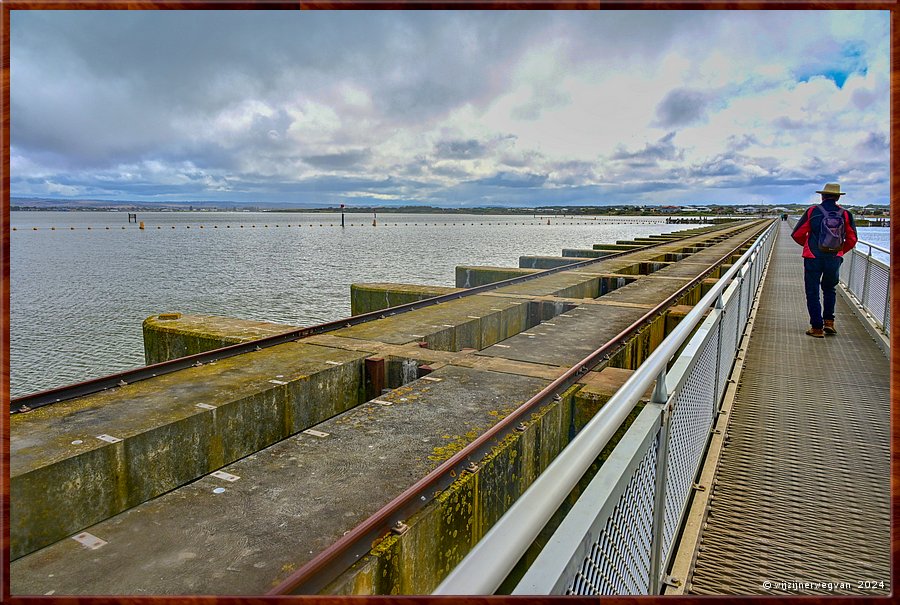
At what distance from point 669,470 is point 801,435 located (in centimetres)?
270

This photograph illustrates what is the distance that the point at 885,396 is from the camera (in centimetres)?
582

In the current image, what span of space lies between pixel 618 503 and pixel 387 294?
10.7m

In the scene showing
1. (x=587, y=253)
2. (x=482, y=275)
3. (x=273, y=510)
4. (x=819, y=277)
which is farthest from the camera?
(x=587, y=253)

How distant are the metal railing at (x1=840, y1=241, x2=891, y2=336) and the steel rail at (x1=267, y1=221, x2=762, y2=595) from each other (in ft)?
17.2

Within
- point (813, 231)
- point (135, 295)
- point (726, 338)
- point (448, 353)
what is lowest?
point (135, 295)

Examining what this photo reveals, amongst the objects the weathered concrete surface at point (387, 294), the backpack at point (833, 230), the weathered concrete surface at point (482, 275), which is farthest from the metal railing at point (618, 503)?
the weathered concrete surface at point (482, 275)

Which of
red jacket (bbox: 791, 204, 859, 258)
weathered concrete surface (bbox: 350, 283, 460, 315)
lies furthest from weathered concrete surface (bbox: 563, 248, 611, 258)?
red jacket (bbox: 791, 204, 859, 258)

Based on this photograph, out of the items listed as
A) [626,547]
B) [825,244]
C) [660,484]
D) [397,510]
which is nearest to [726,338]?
[825,244]

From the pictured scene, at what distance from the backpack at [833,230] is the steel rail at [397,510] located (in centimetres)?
473

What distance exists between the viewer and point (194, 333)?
7.68m

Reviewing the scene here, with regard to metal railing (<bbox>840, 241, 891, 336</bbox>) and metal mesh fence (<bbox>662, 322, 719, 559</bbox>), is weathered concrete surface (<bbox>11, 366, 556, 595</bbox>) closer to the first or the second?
metal mesh fence (<bbox>662, 322, 719, 559</bbox>)

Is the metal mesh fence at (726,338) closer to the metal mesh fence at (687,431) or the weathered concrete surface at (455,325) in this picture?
the metal mesh fence at (687,431)

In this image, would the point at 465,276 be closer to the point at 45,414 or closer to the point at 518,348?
the point at 518,348

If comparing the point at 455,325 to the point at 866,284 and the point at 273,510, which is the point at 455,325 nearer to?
the point at 273,510
